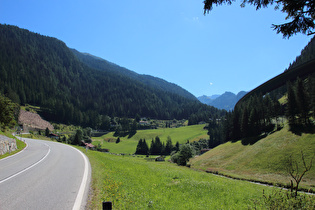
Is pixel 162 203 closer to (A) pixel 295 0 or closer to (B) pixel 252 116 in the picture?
(A) pixel 295 0

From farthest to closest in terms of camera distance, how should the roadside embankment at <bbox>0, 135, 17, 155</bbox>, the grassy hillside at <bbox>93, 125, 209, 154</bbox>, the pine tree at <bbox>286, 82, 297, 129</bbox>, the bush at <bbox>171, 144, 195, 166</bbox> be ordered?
the grassy hillside at <bbox>93, 125, 209, 154</bbox>
the pine tree at <bbox>286, 82, 297, 129</bbox>
the bush at <bbox>171, 144, 195, 166</bbox>
the roadside embankment at <bbox>0, 135, 17, 155</bbox>

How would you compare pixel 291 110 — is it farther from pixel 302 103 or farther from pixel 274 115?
pixel 274 115

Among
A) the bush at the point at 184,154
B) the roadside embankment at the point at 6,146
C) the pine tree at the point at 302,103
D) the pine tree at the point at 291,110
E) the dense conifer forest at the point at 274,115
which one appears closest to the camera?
the roadside embankment at the point at 6,146

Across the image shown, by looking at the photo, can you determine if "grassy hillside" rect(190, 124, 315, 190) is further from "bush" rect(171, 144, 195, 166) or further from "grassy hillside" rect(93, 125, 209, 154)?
"grassy hillside" rect(93, 125, 209, 154)

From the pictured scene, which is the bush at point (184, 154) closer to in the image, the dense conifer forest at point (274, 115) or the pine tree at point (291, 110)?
the dense conifer forest at point (274, 115)

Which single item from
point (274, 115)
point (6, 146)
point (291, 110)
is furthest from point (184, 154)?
point (274, 115)

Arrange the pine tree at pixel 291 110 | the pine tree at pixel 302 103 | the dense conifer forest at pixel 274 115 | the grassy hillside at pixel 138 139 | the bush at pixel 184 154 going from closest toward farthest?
the pine tree at pixel 302 103
the dense conifer forest at pixel 274 115
the bush at pixel 184 154
the pine tree at pixel 291 110
the grassy hillside at pixel 138 139

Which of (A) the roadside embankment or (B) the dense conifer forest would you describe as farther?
(B) the dense conifer forest

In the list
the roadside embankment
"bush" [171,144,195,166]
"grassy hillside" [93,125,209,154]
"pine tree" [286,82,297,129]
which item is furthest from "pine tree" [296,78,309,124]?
"grassy hillside" [93,125,209,154]

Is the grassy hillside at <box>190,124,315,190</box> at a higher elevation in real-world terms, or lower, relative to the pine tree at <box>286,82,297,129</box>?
lower

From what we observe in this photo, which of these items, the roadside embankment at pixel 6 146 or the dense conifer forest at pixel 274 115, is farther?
the dense conifer forest at pixel 274 115

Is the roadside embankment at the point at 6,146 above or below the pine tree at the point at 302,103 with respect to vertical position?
below

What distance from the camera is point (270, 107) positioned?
75438mm

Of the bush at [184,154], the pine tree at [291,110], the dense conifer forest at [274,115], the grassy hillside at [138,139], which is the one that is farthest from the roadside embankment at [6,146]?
the grassy hillside at [138,139]
